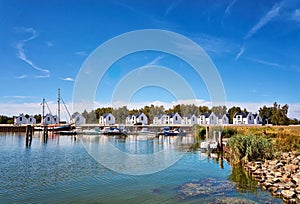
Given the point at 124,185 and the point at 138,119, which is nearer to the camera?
the point at 124,185

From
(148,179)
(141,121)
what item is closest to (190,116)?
(141,121)

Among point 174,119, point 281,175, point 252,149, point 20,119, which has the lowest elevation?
point 281,175

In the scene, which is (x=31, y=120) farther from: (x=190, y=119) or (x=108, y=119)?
(x=190, y=119)

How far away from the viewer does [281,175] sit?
1481 cm

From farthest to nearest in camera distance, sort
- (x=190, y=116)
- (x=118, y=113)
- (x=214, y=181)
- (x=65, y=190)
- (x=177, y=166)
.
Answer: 1. (x=190, y=116)
2. (x=118, y=113)
3. (x=177, y=166)
4. (x=214, y=181)
5. (x=65, y=190)

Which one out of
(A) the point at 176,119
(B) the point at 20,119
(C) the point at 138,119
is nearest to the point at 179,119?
(A) the point at 176,119

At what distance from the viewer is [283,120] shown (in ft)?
233

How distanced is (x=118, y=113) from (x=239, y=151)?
5084 centimetres

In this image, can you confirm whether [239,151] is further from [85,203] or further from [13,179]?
[13,179]

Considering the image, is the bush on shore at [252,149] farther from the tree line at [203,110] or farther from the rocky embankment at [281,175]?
the tree line at [203,110]

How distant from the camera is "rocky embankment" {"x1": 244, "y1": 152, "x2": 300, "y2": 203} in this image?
11995 millimetres

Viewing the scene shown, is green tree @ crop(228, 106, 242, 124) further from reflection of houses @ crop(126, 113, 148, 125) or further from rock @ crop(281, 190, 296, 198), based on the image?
rock @ crop(281, 190, 296, 198)

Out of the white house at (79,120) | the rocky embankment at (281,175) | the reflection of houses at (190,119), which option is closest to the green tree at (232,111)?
the reflection of houses at (190,119)

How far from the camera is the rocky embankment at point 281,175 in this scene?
472 inches
